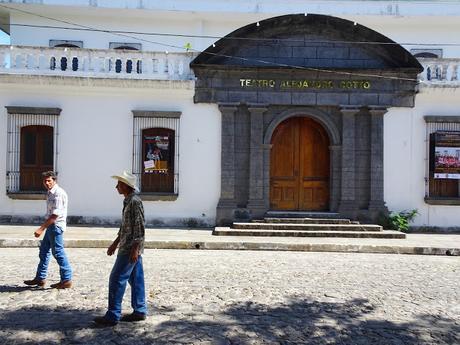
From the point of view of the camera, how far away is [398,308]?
6289mm

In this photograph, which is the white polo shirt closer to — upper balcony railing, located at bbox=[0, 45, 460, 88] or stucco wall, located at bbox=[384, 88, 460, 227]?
upper balcony railing, located at bbox=[0, 45, 460, 88]

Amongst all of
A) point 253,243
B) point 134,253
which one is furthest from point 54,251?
point 253,243

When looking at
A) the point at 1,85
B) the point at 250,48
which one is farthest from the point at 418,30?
the point at 1,85

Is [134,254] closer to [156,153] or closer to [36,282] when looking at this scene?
[36,282]

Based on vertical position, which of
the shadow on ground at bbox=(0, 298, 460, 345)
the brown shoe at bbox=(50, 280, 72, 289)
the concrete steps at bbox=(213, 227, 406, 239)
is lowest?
the shadow on ground at bbox=(0, 298, 460, 345)

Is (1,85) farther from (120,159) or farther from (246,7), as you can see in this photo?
(246,7)

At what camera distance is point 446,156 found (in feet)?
46.4

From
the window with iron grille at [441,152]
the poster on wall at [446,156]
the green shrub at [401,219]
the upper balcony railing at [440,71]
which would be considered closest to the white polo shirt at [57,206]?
the green shrub at [401,219]

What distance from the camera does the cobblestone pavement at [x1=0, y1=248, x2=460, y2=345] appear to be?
5.18 m

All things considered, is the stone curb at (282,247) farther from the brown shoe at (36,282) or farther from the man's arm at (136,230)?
the man's arm at (136,230)

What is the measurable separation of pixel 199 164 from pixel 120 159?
210 centimetres

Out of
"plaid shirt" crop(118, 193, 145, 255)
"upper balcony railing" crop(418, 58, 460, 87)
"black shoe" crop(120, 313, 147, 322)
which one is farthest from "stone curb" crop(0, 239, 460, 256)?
"plaid shirt" crop(118, 193, 145, 255)

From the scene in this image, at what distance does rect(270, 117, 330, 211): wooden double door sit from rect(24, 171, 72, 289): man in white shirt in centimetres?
810

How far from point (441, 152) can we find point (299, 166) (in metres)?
3.78
